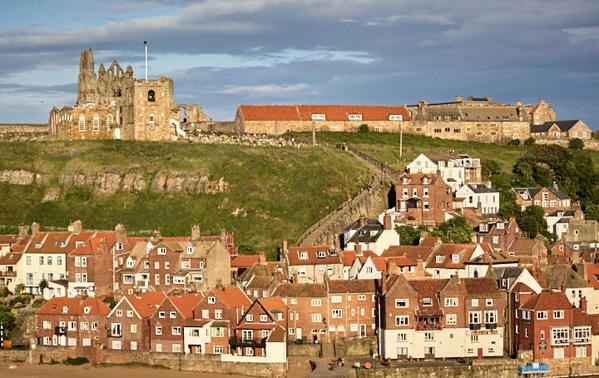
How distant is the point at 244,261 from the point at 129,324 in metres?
14.0

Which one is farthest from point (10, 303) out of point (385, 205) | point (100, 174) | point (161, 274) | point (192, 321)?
point (385, 205)

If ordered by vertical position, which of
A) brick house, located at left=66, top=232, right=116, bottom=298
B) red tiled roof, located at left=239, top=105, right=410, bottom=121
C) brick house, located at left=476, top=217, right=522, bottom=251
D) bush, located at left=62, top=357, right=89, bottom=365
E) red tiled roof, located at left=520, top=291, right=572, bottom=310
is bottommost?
bush, located at left=62, top=357, right=89, bottom=365

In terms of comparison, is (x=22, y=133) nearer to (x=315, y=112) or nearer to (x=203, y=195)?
(x=203, y=195)

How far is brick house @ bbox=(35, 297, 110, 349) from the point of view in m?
86.8

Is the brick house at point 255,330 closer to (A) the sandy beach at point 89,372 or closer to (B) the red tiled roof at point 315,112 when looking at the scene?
(A) the sandy beach at point 89,372

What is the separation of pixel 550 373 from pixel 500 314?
575 cm

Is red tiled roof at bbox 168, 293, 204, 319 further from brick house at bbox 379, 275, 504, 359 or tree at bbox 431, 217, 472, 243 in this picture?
tree at bbox 431, 217, 472, 243

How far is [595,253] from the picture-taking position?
101375 mm

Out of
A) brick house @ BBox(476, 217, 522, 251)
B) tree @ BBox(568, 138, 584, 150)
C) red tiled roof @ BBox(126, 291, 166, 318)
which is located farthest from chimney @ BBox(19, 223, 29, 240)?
tree @ BBox(568, 138, 584, 150)

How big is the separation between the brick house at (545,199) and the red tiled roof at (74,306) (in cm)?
5070

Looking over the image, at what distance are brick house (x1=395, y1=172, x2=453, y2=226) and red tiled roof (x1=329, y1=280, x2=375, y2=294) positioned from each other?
23.2 metres

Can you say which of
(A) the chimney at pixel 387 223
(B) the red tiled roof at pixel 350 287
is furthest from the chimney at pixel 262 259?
(A) the chimney at pixel 387 223

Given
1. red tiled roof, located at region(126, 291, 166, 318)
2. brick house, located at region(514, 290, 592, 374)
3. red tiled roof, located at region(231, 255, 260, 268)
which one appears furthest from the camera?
red tiled roof, located at region(231, 255, 260, 268)

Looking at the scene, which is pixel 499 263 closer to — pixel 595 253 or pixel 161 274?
pixel 595 253
